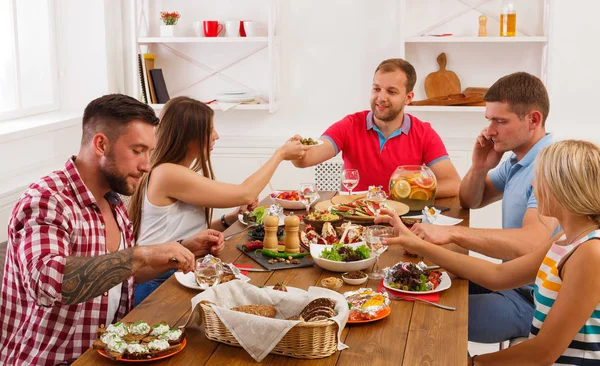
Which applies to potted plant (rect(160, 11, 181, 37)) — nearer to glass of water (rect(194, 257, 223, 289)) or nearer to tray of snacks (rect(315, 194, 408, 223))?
tray of snacks (rect(315, 194, 408, 223))

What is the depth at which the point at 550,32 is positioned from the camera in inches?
165

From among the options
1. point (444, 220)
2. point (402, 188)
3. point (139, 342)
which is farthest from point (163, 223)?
point (139, 342)

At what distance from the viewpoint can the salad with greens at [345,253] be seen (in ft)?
7.07

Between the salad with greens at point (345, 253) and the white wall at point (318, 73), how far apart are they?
252cm

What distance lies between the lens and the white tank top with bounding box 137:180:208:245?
271cm

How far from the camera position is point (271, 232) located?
7.74ft

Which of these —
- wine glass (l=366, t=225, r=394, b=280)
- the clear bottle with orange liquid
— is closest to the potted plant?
the clear bottle with orange liquid

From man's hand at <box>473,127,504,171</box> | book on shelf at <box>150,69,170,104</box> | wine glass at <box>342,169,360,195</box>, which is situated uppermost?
book on shelf at <box>150,69,170,104</box>

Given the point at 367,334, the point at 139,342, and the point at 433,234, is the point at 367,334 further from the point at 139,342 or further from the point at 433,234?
the point at 433,234

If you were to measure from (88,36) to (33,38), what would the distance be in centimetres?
34

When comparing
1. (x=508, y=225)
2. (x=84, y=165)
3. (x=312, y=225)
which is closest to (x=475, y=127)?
(x=508, y=225)

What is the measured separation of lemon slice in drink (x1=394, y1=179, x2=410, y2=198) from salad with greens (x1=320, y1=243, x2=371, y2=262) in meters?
0.78

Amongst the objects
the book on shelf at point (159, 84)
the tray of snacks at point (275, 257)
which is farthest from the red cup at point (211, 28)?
the tray of snacks at point (275, 257)

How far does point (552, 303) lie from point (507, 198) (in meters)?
0.95
